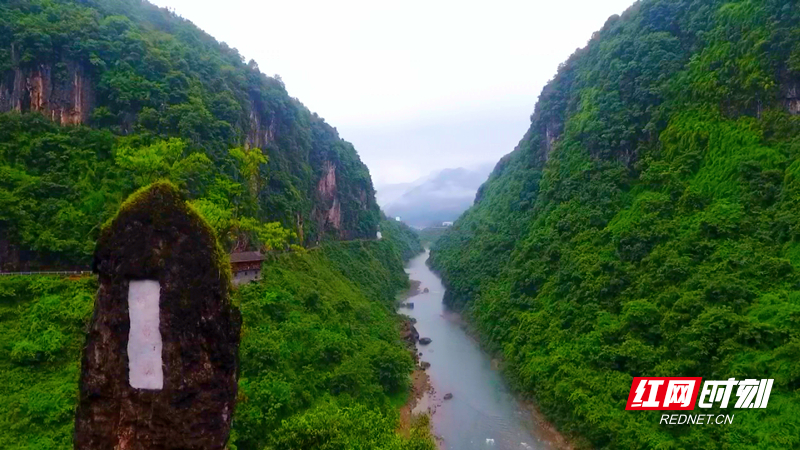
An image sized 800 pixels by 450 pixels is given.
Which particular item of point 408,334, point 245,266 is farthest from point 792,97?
point 245,266

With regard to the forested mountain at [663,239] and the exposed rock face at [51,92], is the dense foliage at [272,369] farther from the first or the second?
the exposed rock face at [51,92]

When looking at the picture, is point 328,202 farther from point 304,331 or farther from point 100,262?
point 100,262

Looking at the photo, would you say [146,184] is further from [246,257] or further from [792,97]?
[792,97]

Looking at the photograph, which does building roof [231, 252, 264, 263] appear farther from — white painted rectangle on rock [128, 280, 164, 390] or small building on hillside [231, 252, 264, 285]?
white painted rectangle on rock [128, 280, 164, 390]

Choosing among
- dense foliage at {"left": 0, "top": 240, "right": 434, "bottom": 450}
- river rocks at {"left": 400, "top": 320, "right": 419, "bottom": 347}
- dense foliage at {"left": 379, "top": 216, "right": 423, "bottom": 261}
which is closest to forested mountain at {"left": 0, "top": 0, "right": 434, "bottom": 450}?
dense foliage at {"left": 0, "top": 240, "right": 434, "bottom": 450}

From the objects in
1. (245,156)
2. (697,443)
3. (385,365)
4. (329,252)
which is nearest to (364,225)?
(329,252)
